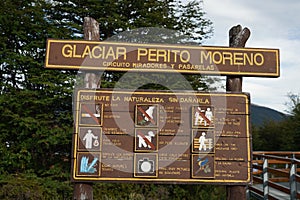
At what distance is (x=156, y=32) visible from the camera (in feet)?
38.7

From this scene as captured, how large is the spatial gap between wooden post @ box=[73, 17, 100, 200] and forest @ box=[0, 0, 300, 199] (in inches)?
199

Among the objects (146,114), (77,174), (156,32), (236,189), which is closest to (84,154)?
(77,174)

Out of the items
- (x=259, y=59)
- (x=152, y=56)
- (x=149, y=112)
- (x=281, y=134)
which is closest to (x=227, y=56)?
(x=259, y=59)

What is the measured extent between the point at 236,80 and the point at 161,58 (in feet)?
4.22

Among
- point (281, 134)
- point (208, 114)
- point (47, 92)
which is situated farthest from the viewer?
point (281, 134)

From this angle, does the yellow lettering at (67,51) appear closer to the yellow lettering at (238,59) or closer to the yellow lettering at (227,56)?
the yellow lettering at (227,56)

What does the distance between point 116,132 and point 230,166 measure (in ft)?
6.02

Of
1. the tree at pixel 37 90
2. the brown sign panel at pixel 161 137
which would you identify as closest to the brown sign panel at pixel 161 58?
the brown sign panel at pixel 161 137

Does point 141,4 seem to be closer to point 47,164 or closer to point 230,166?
point 47,164

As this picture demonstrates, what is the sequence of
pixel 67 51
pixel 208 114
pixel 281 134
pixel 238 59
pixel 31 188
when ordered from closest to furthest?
pixel 208 114
pixel 67 51
pixel 238 59
pixel 31 188
pixel 281 134

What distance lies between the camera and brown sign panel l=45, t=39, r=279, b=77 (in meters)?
5.24

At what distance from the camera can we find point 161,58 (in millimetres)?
5328

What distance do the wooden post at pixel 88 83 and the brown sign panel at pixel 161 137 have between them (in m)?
0.16

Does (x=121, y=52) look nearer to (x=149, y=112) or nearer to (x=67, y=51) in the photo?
(x=67, y=51)
